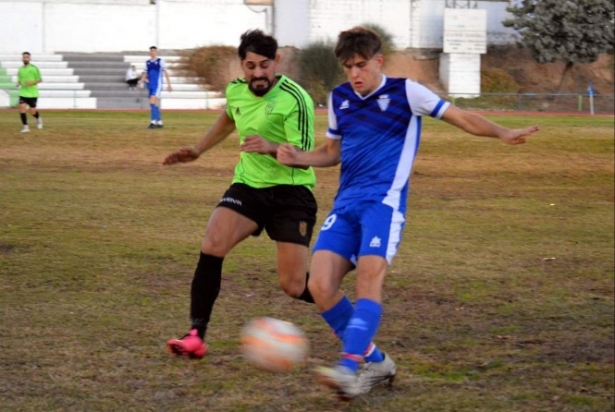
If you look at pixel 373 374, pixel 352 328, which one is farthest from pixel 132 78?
pixel 352 328

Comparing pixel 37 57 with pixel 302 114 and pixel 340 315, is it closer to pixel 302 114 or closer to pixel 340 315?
pixel 302 114

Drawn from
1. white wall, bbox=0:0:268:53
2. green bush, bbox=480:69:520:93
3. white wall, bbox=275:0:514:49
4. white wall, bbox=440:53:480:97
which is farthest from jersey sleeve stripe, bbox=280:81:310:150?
white wall, bbox=440:53:480:97

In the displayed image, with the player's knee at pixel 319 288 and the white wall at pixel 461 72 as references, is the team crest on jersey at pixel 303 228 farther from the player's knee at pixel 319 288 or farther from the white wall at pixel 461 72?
the white wall at pixel 461 72

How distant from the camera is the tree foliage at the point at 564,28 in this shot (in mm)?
38719

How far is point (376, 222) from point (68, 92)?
91.4ft

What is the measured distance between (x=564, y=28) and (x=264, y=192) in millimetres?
35795

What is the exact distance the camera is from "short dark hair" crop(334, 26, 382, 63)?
5.35 m

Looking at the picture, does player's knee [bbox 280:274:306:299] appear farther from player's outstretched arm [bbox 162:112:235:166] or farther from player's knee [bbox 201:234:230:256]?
player's outstretched arm [bbox 162:112:235:166]

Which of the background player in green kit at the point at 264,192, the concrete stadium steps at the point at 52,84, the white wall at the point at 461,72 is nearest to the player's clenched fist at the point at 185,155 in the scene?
the background player in green kit at the point at 264,192

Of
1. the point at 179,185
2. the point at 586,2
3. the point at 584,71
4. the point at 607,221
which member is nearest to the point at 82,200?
the point at 179,185

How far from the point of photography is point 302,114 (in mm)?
6340

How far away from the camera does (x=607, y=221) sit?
43.6 feet

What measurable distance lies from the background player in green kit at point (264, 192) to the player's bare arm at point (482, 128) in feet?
3.92

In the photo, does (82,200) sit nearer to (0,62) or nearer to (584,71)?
(0,62)
